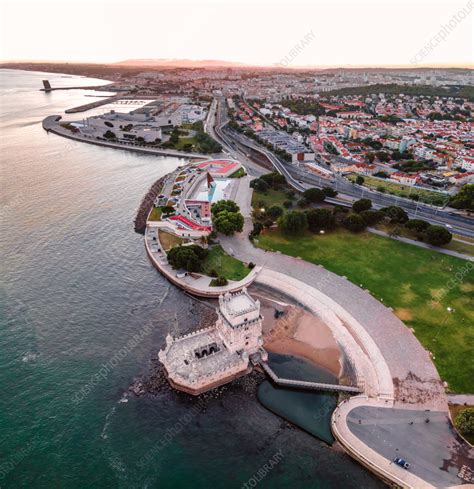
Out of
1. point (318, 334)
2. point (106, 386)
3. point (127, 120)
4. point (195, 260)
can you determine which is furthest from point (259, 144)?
point (106, 386)

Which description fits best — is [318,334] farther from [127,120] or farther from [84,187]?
[127,120]

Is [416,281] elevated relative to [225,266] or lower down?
elevated

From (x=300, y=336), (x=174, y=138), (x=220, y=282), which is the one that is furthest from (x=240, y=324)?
(x=174, y=138)

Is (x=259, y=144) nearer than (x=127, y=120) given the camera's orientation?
Yes

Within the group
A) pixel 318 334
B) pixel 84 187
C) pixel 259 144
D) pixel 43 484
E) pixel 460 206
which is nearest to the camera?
pixel 43 484

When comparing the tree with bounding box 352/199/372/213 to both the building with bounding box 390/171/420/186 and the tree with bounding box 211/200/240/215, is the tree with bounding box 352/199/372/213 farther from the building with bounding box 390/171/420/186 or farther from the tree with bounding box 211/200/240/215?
the building with bounding box 390/171/420/186

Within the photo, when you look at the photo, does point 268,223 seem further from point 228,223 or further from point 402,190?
point 402,190

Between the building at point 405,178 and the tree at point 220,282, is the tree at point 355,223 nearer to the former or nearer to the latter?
the tree at point 220,282

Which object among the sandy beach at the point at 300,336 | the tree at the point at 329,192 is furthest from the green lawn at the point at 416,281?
the tree at the point at 329,192
